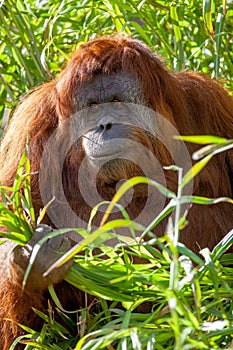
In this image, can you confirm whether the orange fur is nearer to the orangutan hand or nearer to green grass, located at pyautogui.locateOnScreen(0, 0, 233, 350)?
green grass, located at pyautogui.locateOnScreen(0, 0, 233, 350)

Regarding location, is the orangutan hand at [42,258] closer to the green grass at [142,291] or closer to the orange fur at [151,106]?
the green grass at [142,291]

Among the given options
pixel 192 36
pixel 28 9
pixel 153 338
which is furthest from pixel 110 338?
pixel 192 36

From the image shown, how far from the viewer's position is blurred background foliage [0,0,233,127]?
13.8 ft

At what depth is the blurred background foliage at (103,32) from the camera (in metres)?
4.20

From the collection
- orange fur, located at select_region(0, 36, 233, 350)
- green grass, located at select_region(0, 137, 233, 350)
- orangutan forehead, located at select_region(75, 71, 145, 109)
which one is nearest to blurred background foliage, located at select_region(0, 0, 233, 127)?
orange fur, located at select_region(0, 36, 233, 350)

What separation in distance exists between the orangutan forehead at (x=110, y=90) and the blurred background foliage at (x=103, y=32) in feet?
1.86

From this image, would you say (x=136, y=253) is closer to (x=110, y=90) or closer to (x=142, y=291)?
(x=142, y=291)

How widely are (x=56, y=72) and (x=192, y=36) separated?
2.60 feet

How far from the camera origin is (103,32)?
14.9 ft

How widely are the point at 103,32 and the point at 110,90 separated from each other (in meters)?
1.14

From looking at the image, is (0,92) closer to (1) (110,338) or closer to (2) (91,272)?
(2) (91,272)

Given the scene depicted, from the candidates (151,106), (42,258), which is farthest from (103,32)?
(42,258)

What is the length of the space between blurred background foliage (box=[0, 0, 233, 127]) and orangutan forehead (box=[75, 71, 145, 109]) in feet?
1.86

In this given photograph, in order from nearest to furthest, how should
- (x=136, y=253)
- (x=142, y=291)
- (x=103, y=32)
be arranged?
(x=142, y=291) < (x=136, y=253) < (x=103, y=32)
